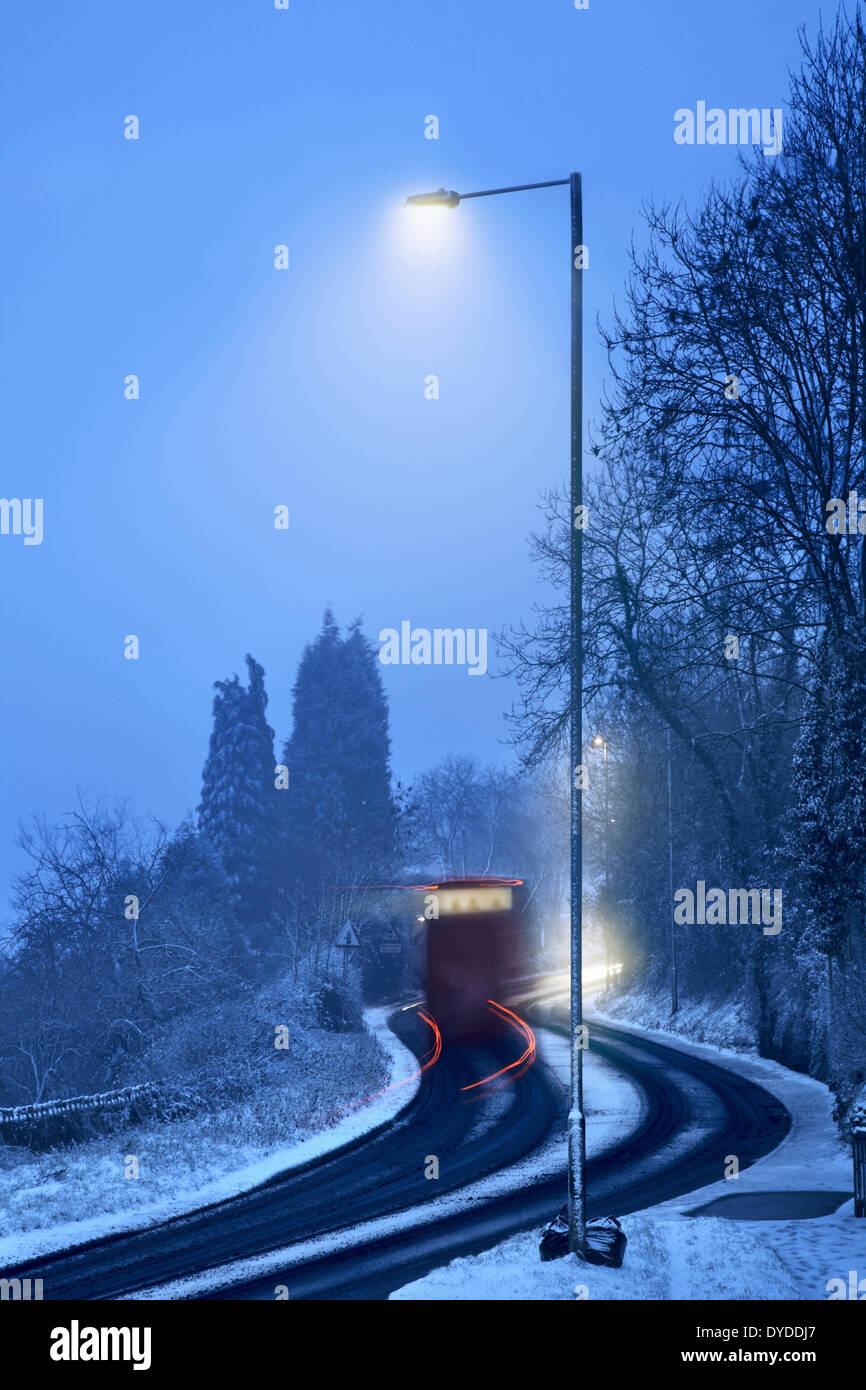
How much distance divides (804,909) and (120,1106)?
1765 centimetres

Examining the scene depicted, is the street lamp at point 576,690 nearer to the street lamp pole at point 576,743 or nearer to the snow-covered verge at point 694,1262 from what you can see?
the street lamp pole at point 576,743

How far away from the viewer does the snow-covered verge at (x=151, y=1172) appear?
48.9ft

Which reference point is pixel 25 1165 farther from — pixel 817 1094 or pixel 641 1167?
pixel 817 1094

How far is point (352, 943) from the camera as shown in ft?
115

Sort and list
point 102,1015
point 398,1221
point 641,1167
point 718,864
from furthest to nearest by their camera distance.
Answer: point 718,864 → point 102,1015 → point 641,1167 → point 398,1221

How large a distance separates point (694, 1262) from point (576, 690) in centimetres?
561

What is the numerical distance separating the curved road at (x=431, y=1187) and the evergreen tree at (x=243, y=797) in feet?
126

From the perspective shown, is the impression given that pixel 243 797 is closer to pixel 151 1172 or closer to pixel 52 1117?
pixel 52 1117

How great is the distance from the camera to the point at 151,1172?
57.3ft

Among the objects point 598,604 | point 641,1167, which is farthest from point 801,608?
point 641,1167

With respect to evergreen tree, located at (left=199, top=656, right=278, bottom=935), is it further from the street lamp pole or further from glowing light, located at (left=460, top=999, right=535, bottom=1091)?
the street lamp pole

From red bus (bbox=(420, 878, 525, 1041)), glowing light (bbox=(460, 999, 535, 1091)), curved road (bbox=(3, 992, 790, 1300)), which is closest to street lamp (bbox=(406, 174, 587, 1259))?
curved road (bbox=(3, 992, 790, 1300))

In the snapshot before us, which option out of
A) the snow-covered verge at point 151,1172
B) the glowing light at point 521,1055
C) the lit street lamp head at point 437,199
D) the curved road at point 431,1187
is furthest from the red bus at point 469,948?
the lit street lamp head at point 437,199
